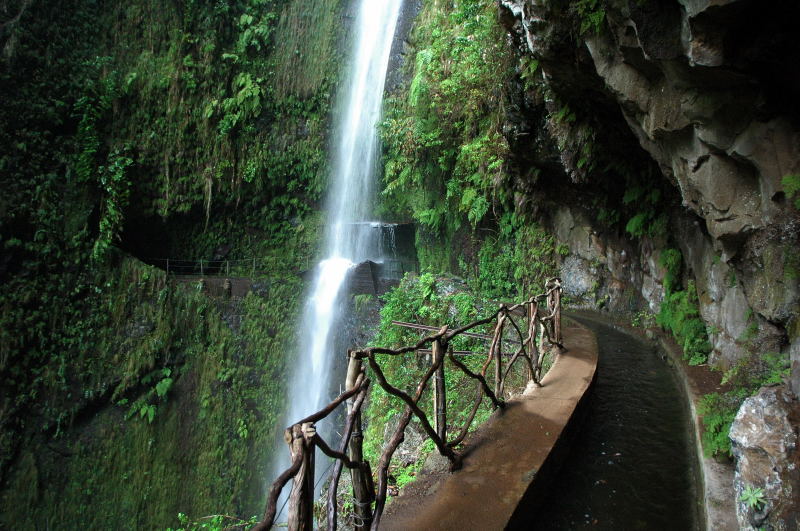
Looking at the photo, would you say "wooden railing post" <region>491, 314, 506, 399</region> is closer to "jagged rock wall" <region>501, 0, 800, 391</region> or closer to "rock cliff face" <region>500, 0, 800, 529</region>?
"rock cliff face" <region>500, 0, 800, 529</region>

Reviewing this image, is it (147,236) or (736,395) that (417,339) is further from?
(147,236)

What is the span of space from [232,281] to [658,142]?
12.6 meters

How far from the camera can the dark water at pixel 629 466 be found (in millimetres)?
3027

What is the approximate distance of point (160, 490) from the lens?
1159 centimetres

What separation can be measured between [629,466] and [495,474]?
153cm

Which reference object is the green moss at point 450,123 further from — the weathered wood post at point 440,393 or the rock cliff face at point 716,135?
the weathered wood post at point 440,393

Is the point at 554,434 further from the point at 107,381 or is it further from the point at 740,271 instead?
the point at 107,381

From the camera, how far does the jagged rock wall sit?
10.5ft

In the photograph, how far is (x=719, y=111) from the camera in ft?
12.3

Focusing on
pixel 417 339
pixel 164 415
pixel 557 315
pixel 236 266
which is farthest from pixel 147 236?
pixel 557 315

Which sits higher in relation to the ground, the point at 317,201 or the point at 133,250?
the point at 317,201

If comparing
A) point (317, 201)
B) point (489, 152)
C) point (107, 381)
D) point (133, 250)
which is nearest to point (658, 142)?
point (489, 152)

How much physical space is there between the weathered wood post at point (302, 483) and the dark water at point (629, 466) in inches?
81.6

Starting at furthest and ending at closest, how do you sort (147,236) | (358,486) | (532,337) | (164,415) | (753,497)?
(147,236)
(164,415)
(532,337)
(753,497)
(358,486)
